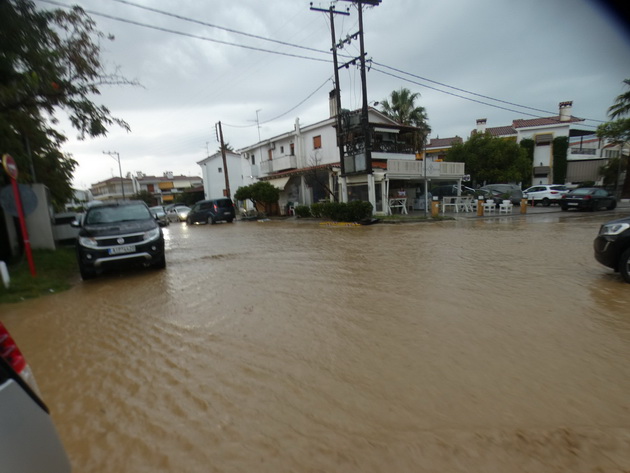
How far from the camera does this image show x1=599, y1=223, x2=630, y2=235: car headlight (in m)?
5.51

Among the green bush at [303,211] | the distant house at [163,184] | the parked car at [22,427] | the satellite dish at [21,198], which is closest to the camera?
the parked car at [22,427]

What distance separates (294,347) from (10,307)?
207 inches

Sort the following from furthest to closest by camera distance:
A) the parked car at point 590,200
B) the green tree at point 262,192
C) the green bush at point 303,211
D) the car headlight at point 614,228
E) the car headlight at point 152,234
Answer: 1. the green tree at point 262,192
2. the green bush at point 303,211
3. the parked car at point 590,200
4. the car headlight at point 152,234
5. the car headlight at point 614,228

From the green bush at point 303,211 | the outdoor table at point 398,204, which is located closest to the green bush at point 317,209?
the green bush at point 303,211

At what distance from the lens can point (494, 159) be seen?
102ft

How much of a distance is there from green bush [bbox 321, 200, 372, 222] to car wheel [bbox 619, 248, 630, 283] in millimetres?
13346

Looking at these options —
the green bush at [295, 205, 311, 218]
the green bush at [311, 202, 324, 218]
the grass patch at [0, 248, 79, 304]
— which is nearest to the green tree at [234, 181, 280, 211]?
the green bush at [295, 205, 311, 218]

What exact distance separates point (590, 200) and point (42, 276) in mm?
25307

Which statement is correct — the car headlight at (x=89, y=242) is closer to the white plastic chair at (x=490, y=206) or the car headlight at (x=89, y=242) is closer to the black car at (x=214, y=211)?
the black car at (x=214, y=211)

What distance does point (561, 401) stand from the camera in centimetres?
267

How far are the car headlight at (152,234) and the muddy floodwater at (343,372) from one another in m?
1.42

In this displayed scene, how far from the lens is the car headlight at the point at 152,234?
299 inches

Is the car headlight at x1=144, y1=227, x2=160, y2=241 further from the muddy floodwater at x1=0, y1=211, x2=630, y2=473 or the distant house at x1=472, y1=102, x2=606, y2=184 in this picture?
the distant house at x1=472, y1=102, x2=606, y2=184

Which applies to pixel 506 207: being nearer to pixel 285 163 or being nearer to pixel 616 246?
pixel 616 246
